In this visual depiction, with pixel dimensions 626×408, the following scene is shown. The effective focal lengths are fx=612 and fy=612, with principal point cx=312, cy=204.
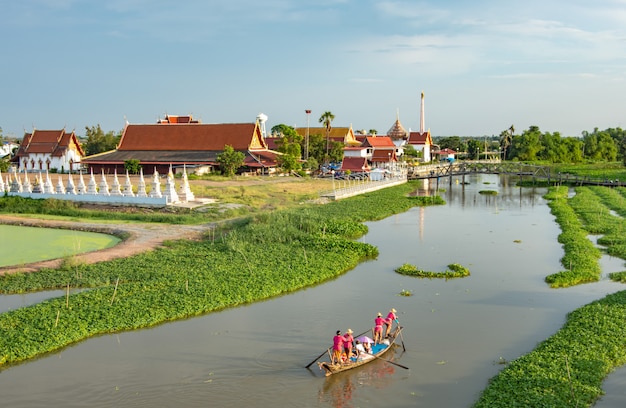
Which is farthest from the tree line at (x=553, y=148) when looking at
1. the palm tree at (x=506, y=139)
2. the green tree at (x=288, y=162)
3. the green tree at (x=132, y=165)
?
the green tree at (x=132, y=165)

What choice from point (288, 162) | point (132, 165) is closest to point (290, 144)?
point (288, 162)

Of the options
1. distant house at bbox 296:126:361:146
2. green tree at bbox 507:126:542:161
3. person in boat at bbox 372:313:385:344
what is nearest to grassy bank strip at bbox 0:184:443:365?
person in boat at bbox 372:313:385:344

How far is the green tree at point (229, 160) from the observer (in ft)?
166

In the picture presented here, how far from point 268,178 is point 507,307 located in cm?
3518

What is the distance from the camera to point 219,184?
Answer: 147 ft

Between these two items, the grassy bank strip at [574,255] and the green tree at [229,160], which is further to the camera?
the green tree at [229,160]

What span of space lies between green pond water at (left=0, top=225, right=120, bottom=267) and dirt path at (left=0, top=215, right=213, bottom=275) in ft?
1.96

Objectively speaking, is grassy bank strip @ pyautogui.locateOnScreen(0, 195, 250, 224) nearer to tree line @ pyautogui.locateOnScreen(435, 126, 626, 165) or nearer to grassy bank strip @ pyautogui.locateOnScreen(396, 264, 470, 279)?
grassy bank strip @ pyautogui.locateOnScreen(396, 264, 470, 279)

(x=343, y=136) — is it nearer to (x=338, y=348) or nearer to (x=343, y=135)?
(x=343, y=135)

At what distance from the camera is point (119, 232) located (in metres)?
28.2

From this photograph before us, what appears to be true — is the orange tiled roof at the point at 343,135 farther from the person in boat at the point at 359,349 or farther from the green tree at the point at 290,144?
the person in boat at the point at 359,349

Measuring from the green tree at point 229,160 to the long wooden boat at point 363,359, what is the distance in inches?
1476

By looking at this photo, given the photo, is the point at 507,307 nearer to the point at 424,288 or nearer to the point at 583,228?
the point at 424,288

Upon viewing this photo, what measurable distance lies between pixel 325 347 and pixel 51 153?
5295 cm
